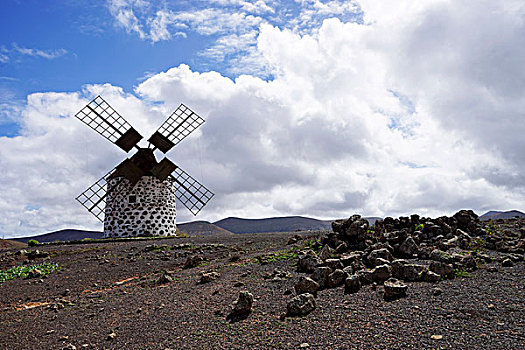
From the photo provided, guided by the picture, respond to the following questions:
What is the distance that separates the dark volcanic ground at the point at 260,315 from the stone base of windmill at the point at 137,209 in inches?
788

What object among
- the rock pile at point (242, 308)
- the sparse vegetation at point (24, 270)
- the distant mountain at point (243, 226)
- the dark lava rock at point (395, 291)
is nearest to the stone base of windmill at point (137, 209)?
the sparse vegetation at point (24, 270)

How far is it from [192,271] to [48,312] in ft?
16.9

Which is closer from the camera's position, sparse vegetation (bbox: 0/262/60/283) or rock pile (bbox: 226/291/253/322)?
rock pile (bbox: 226/291/253/322)

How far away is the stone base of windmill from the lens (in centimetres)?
3566

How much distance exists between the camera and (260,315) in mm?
8984

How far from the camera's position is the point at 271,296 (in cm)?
1026

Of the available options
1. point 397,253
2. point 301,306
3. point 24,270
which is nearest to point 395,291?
point 301,306

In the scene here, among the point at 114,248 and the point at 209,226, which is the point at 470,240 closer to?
the point at 114,248

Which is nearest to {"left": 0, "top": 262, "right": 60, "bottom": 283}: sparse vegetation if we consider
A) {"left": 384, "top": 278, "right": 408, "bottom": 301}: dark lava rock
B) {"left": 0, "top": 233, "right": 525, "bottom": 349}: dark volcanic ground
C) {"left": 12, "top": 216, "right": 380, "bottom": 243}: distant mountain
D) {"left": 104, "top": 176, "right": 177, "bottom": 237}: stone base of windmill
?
{"left": 0, "top": 233, "right": 525, "bottom": 349}: dark volcanic ground

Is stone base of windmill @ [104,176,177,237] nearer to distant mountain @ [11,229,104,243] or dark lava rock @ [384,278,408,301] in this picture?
dark lava rock @ [384,278,408,301]

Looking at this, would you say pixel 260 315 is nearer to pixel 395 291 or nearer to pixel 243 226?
pixel 395 291

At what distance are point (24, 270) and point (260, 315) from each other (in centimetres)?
1621

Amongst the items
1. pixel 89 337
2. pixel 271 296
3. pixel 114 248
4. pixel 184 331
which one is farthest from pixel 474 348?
pixel 114 248

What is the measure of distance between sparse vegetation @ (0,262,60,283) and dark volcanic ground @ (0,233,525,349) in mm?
3514
